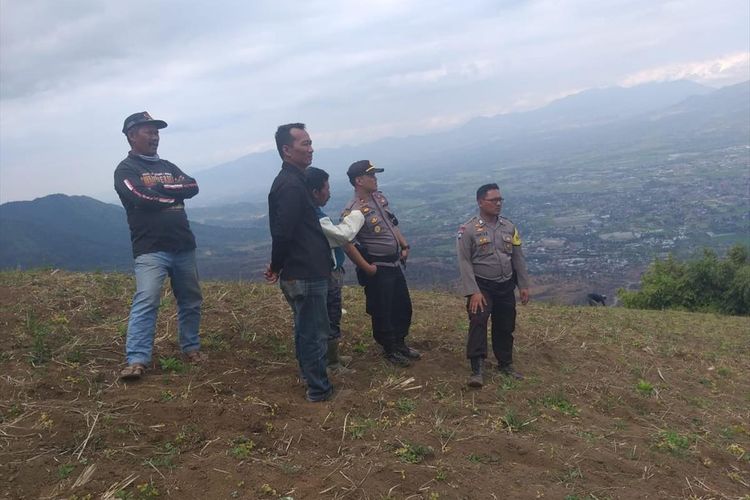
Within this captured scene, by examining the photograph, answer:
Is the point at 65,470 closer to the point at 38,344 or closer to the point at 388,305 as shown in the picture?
the point at 38,344

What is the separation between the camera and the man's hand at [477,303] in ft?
15.7

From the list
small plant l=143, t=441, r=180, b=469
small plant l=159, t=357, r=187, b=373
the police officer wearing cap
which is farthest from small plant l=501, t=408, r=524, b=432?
small plant l=159, t=357, r=187, b=373

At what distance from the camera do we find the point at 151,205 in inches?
167

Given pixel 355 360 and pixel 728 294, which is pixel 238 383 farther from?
pixel 728 294

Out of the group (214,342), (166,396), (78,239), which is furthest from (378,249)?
(78,239)

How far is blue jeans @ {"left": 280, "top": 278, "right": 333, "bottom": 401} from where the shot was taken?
13.1 ft

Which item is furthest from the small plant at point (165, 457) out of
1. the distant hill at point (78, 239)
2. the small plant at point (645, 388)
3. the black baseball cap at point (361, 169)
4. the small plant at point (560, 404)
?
the distant hill at point (78, 239)

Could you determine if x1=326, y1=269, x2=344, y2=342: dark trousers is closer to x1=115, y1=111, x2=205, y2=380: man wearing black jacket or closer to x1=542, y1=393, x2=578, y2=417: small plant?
x1=115, y1=111, x2=205, y2=380: man wearing black jacket

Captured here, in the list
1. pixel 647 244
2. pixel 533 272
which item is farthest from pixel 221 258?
pixel 647 244

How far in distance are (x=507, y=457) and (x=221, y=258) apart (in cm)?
4133

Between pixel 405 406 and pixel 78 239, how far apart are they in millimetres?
40388

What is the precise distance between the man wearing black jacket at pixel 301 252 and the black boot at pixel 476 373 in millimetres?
1367

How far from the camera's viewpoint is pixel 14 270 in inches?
295

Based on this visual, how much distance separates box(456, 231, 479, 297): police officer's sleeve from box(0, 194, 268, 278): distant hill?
969 inches
